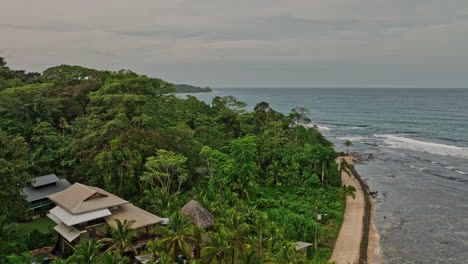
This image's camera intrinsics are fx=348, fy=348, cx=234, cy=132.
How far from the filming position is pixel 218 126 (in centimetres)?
5197

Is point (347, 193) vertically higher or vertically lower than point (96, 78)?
lower

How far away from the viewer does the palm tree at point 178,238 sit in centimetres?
2061

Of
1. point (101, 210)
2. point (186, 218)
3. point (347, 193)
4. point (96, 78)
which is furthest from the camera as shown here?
point (96, 78)

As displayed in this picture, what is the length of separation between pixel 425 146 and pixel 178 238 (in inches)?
Result: 2812

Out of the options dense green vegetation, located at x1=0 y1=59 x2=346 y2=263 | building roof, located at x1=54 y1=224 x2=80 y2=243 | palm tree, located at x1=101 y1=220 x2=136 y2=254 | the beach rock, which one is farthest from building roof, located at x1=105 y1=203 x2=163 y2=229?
the beach rock

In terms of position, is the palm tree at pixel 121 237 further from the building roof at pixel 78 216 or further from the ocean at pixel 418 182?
the ocean at pixel 418 182

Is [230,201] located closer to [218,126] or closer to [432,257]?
[432,257]

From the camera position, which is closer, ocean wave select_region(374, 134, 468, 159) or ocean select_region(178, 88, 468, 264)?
ocean select_region(178, 88, 468, 264)

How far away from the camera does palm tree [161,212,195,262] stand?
20.6 metres

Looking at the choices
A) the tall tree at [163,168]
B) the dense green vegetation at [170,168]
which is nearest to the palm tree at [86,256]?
the dense green vegetation at [170,168]

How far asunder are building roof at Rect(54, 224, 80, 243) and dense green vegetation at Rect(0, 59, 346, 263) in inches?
91.1

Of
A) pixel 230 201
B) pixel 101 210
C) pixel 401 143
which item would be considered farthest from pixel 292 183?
pixel 401 143

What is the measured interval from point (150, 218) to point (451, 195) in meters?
40.3

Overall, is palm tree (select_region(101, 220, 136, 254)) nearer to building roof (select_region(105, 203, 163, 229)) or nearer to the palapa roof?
building roof (select_region(105, 203, 163, 229))
